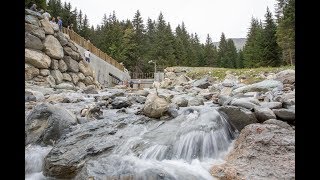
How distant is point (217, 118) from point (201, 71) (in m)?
34.0

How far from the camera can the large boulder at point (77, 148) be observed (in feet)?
18.5

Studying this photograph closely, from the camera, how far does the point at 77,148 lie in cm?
645

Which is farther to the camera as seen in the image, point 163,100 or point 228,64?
point 228,64

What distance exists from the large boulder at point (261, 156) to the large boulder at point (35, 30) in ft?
67.6

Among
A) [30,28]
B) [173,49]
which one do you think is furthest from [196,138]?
[173,49]

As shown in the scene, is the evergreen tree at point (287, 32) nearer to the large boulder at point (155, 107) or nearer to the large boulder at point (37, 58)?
the large boulder at point (37, 58)

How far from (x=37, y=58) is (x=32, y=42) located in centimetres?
138

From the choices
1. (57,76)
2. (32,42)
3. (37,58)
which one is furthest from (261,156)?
(57,76)

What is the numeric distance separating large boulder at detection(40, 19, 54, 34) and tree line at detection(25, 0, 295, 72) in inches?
631

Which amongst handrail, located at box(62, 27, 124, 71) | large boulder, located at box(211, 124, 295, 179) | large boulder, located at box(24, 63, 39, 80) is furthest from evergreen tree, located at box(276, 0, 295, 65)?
large boulder, located at box(211, 124, 295, 179)

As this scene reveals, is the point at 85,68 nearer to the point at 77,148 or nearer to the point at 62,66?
the point at 62,66

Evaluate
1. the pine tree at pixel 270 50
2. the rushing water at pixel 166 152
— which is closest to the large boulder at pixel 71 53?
the rushing water at pixel 166 152
